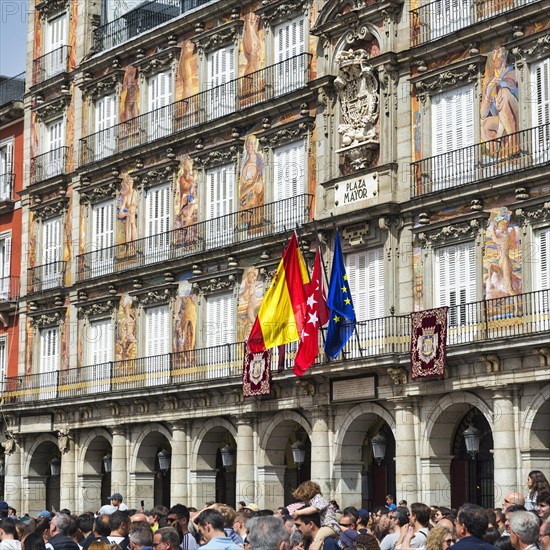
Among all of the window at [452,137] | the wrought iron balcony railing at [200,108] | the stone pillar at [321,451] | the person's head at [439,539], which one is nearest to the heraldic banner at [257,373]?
the stone pillar at [321,451]

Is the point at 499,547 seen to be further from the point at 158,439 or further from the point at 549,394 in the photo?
the point at 158,439

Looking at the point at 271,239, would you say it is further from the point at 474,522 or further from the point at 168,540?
the point at 474,522

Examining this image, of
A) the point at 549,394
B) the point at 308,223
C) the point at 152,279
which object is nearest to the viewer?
the point at 549,394

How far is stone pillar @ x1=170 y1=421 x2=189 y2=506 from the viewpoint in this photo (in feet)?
132

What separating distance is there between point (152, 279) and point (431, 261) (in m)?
12.1

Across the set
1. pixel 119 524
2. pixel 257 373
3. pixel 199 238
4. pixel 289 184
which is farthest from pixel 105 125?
pixel 119 524

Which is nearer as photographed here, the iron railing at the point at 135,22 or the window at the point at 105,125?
the window at the point at 105,125

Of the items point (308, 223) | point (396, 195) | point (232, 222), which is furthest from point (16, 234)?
point (396, 195)

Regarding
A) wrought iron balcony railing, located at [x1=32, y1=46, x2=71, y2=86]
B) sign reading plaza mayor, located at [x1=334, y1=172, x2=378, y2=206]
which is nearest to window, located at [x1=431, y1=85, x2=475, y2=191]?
sign reading plaza mayor, located at [x1=334, y1=172, x2=378, y2=206]

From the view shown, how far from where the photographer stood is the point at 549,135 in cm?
3030

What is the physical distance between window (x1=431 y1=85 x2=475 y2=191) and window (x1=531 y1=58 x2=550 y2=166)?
1.95 meters

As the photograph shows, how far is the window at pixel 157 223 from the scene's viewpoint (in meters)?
42.1

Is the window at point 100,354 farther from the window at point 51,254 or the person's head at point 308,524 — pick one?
the person's head at point 308,524

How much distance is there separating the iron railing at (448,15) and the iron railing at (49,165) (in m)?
17.1
